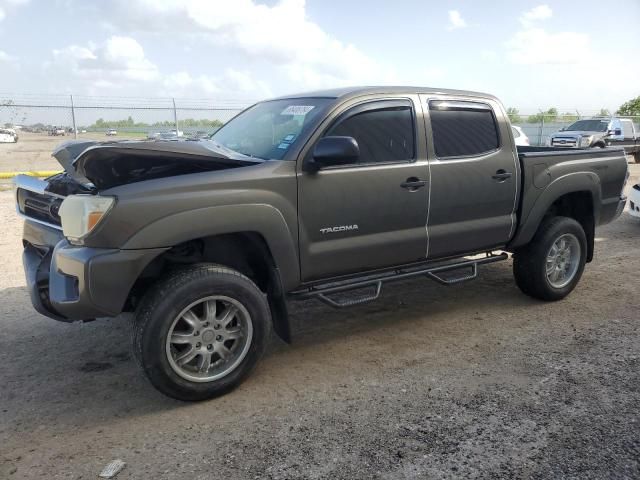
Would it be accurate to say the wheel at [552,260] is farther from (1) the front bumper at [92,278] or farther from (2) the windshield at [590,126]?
(2) the windshield at [590,126]

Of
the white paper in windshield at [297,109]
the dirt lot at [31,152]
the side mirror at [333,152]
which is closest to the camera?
the side mirror at [333,152]

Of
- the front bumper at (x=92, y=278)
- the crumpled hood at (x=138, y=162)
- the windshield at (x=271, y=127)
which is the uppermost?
the windshield at (x=271, y=127)

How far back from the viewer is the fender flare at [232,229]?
123 inches

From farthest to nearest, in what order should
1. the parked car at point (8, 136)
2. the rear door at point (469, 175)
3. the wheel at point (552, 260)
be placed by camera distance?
1. the parked car at point (8, 136)
2. the wheel at point (552, 260)
3. the rear door at point (469, 175)

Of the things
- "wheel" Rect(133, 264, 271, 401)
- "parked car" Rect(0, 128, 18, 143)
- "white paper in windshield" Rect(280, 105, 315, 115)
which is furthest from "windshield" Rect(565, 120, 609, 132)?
"parked car" Rect(0, 128, 18, 143)

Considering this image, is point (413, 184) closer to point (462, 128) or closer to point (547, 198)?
point (462, 128)

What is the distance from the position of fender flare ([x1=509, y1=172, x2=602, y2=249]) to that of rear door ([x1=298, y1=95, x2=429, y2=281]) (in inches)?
46.5

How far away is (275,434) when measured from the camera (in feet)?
9.87

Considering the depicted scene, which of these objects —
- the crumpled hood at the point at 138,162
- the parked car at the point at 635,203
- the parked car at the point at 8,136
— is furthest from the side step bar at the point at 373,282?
the parked car at the point at 8,136

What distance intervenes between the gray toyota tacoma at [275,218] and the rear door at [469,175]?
13 millimetres

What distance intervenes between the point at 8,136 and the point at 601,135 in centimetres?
2274

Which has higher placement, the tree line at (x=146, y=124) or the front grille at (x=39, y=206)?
the tree line at (x=146, y=124)

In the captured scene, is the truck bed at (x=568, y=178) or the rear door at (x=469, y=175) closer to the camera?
the rear door at (x=469, y=175)

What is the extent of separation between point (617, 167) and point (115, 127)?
17.0 m
